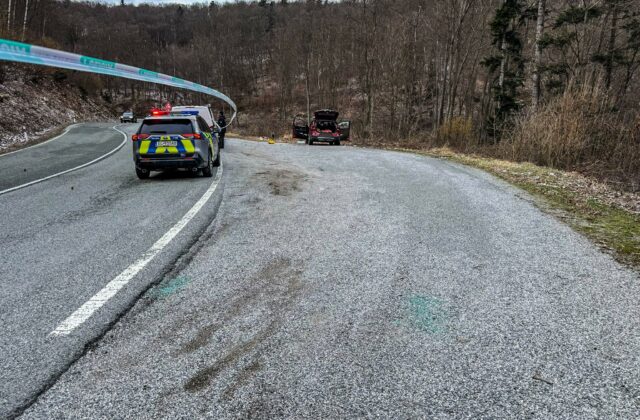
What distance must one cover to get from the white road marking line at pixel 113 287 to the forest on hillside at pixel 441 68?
461 inches

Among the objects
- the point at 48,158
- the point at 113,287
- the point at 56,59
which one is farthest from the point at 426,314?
the point at 48,158

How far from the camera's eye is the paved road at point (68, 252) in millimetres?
2916

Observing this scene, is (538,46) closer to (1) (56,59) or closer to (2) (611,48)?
(2) (611,48)

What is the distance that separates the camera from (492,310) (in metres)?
3.62

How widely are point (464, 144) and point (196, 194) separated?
17.9 metres

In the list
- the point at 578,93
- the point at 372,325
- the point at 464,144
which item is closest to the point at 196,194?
the point at 372,325

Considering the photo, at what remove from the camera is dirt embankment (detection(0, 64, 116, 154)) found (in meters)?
24.4

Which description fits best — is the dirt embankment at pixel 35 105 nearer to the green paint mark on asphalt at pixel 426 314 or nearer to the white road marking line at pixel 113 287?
the white road marking line at pixel 113 287

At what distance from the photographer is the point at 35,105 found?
33.9 metres

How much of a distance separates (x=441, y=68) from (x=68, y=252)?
39.6 meters

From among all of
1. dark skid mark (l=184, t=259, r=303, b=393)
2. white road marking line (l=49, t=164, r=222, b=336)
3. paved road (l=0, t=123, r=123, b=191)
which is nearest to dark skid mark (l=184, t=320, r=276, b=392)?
dark skid mark (l=184, t=259, r=303, b=393)

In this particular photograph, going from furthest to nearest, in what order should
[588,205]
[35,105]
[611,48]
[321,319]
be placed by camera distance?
[35,105] → [611,48] → [588,205] → [321,319]

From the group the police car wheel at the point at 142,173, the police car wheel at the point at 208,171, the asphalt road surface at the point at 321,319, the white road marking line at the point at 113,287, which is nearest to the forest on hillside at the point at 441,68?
the asphalt road surface at the point at 321,319

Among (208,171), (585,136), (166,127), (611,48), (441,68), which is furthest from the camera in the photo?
(441,68)
